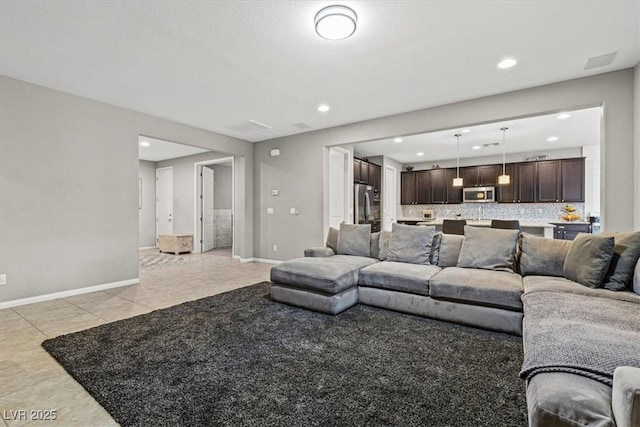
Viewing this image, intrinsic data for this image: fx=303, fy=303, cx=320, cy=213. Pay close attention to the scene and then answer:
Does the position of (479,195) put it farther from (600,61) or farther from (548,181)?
(600,61)

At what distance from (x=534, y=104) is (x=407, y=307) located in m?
2.98

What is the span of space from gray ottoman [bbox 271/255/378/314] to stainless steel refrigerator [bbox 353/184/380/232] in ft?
11.1

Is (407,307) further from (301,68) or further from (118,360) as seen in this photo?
(301,68)

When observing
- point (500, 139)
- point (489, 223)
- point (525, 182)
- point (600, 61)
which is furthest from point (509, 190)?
point (600, 61)

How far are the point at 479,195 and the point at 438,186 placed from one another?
114cm

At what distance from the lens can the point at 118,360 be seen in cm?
216

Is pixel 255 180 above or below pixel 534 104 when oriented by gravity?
below

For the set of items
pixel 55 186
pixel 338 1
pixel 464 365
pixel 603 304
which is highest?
pixel 338 1

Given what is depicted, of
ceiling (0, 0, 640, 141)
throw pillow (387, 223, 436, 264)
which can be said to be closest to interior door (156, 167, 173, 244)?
ceiling (0, 0, 640, 141)

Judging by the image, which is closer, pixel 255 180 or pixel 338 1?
pixel 338 1

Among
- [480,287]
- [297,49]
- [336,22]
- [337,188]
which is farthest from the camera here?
[337,188]

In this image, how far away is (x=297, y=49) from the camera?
2.89 m

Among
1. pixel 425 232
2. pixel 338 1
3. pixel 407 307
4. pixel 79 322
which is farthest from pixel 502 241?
pixel 79 322

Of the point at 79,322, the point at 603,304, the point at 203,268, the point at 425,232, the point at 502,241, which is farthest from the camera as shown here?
the point at 203,268
